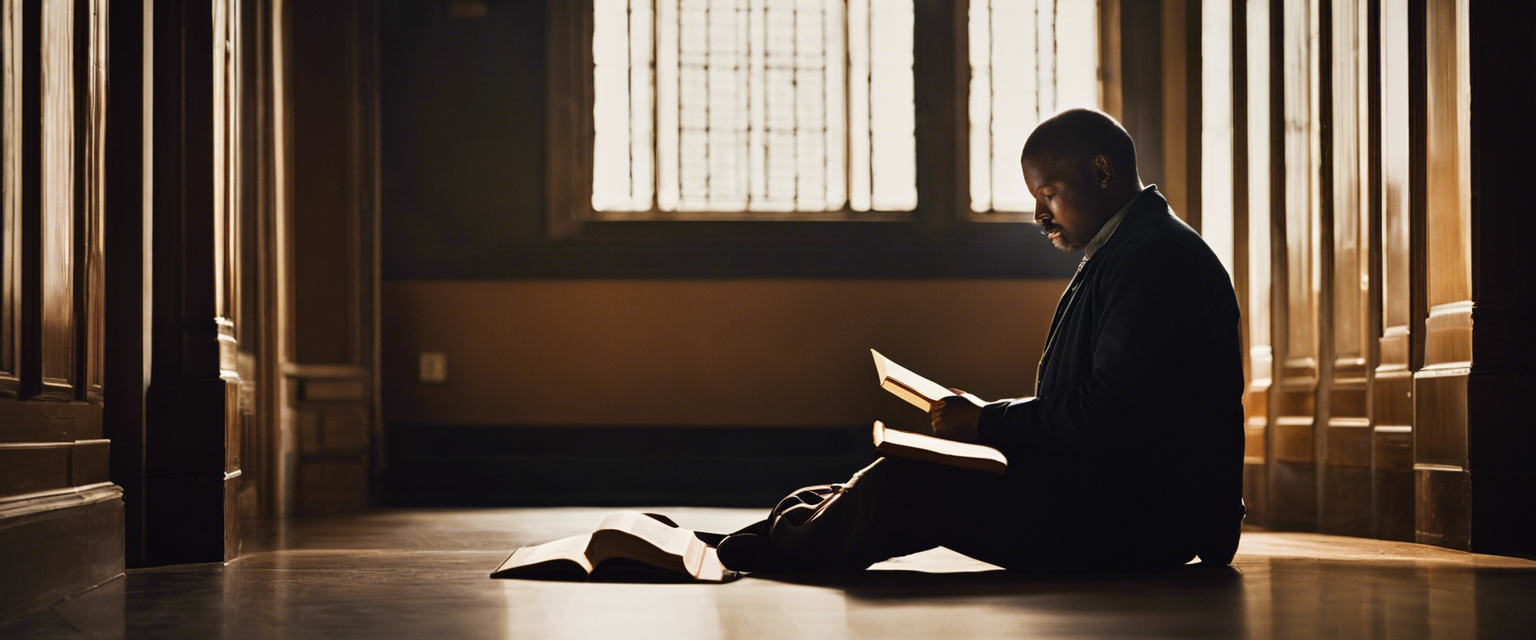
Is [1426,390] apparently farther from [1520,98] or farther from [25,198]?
[25,198]

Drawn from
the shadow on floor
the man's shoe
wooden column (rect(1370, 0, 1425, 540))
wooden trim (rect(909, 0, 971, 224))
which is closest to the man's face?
the shadow on floor

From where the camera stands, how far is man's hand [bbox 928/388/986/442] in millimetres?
2592

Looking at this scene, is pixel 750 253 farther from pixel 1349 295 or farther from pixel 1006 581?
pixel 1006 581

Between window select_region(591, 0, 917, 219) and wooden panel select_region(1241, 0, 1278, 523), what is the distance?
1.70 meters

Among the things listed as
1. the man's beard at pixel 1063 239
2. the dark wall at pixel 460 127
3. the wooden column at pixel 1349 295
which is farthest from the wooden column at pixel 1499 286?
the dark wall at pixel 460 127

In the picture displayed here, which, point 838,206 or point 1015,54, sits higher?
point 1015,54

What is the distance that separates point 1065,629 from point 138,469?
2.21 m

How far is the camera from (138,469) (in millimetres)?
3113

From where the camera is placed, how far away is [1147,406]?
98.8 inches

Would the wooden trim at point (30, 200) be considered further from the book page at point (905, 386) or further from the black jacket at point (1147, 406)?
the black jacket at point (1147, 406)

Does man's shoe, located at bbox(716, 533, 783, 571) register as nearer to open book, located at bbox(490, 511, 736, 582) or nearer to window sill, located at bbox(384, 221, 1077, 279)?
open book, located at bbox(490, 511, 736, 582)

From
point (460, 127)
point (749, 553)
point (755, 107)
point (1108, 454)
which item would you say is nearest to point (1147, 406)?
point (1108, 454)

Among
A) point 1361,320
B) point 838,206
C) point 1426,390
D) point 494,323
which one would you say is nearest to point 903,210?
point 838,206

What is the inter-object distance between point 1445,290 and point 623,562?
2.32 meters
